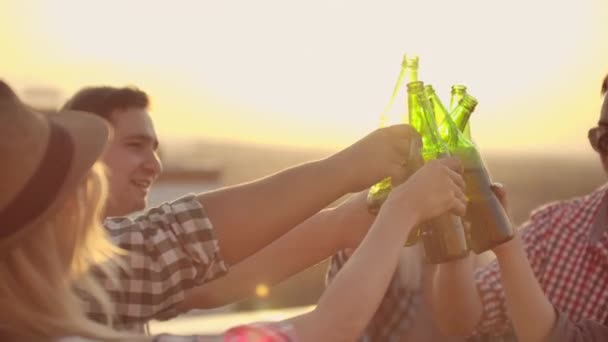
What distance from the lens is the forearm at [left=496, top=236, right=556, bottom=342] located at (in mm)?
1871

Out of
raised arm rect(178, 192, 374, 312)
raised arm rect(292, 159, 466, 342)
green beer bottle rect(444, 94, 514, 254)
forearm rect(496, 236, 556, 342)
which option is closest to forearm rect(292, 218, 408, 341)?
raised arm rect(292, 159, 466, 342)

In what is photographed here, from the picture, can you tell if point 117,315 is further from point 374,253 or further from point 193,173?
point 193,173

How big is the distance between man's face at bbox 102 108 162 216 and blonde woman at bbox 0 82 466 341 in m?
1.27

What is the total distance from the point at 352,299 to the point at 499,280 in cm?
77

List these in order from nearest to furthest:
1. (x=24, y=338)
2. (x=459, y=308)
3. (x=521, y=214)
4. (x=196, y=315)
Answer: (x=24, y=338)
(x=459, y=308)
(x=196, y=315)
(x=521, y=214)

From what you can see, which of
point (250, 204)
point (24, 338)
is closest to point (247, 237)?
point (250, 204)

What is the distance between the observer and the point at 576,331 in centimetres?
190

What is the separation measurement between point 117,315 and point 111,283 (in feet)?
0.21

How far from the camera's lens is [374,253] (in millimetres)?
1464

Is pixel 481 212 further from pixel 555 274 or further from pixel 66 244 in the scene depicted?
pixel 66 244

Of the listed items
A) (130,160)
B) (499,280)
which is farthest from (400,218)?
(130,160)

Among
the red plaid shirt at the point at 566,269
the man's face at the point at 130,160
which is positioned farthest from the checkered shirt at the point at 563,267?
the man's face at the point at 130,160

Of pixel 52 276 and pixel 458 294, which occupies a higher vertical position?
pixel 52 276

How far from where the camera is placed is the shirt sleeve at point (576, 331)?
6.17 ft
